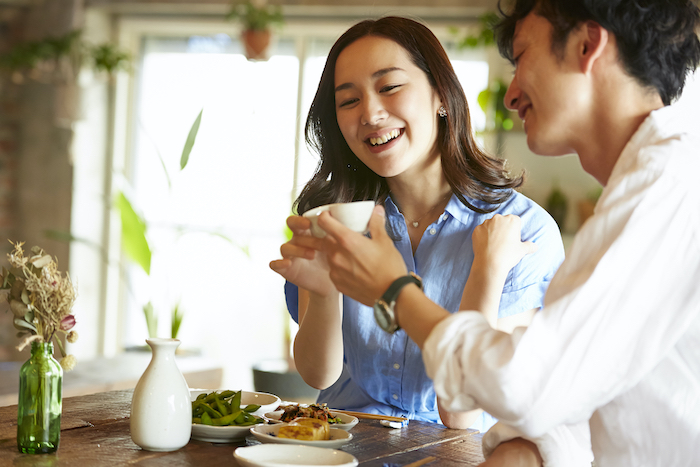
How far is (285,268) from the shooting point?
1367 millimetres

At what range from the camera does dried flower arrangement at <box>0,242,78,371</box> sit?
120 cm

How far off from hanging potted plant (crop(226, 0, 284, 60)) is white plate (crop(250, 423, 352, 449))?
320 centimetres

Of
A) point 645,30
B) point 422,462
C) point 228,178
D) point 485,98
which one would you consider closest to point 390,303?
point 422,462

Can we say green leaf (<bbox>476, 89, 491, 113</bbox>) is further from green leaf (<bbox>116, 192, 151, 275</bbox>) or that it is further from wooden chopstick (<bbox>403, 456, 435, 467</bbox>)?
wooden chopstick (<bbox>403, 456, 435, 467</bbox>)

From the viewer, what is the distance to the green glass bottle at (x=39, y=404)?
1198 mm

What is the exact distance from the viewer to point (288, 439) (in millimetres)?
1211

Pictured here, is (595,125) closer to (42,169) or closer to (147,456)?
(147,456)

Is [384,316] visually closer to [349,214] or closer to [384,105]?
[349,214]

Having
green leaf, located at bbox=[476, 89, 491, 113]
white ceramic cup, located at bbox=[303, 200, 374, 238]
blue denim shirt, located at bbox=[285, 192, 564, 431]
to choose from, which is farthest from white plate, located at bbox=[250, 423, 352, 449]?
green leaf, located at bbox=[476, 89, 491, 113]

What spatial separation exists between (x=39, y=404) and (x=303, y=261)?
0.56 meters

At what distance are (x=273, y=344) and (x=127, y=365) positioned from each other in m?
1.01

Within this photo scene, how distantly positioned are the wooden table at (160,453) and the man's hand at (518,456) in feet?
0.45

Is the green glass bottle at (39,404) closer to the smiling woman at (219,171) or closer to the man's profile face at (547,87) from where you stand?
the man's profile face at (547,87)

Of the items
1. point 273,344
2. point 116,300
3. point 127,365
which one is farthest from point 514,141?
point 116,300
